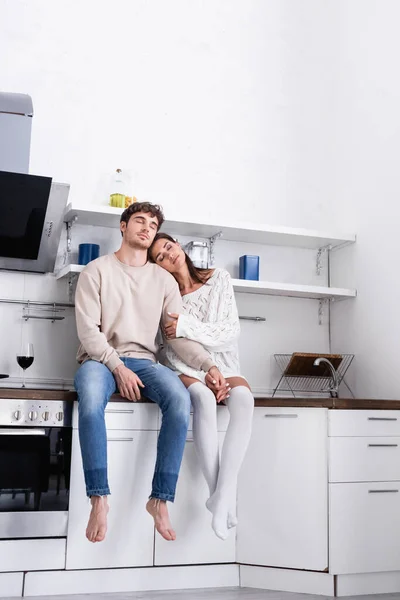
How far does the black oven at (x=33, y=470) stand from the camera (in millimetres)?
2521

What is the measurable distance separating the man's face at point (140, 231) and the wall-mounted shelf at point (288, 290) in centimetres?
45

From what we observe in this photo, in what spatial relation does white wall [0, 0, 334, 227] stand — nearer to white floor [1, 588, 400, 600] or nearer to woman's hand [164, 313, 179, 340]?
woman's hand [164, 313, 179, 340]

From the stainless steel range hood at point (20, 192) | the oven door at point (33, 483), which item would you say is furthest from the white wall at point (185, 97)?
the oven door at point (33, 483)

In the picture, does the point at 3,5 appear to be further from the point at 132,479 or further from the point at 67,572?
the point at 67,572

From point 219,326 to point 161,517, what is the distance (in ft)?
2.97

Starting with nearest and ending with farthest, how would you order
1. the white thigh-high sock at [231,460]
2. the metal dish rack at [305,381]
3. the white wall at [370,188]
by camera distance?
the white thigh-high sock at [231,460] < the white wall at [370,188] < the metal dish rack at [305,381]

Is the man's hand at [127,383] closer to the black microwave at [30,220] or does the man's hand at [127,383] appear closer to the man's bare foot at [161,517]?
the man's bare foot at [161,517]

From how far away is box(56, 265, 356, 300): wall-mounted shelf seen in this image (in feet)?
11.4

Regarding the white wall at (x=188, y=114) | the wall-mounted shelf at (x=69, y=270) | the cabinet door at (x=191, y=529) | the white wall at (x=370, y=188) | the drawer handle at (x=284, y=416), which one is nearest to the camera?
the cabinet door at (x=191, y=529)

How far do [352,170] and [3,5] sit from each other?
215 centimetres

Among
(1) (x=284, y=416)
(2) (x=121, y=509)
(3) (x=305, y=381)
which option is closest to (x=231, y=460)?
(1) (x=284, y=416)

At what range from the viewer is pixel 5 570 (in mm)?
2504

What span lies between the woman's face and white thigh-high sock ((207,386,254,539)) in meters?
0.75

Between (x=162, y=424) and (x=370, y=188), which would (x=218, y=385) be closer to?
(x=162, y=424)
